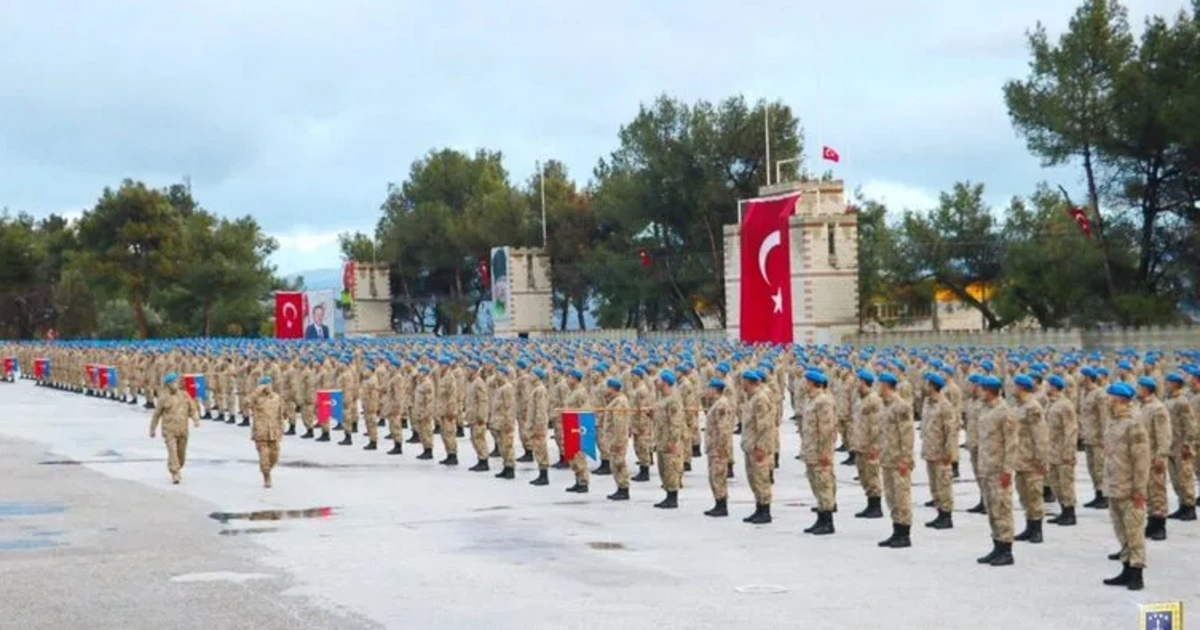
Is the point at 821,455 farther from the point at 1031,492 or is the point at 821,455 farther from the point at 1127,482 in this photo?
the point at 1127,482

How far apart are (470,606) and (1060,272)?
132ft

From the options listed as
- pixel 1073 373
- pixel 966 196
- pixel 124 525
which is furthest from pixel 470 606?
pixel 966 196

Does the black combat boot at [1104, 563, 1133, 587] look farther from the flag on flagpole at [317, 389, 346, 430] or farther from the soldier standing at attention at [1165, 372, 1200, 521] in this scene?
the flag on flagpole at [317, 389, 346, 430]

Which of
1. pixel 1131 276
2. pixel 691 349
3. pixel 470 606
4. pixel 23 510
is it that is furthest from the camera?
pixel 1131 276

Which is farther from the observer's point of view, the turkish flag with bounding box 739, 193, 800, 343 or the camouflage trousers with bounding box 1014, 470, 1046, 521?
the turkish flag with bounding box 739, 193, 800, 343

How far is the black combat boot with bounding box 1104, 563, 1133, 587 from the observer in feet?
40.0

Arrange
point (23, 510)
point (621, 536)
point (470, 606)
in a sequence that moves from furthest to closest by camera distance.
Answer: point (23, 510) → point (621, 536) → point (470, 606)

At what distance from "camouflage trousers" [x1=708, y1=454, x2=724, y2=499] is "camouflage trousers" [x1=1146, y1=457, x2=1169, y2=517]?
4.34 metres

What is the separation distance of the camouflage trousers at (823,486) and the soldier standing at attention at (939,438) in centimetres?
93

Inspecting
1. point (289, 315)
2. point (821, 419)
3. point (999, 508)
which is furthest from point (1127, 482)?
point (289, 315)

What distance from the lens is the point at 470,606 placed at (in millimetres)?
12023

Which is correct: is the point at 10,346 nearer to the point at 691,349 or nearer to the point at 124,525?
the point at 691,349

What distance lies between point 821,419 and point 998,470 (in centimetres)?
267

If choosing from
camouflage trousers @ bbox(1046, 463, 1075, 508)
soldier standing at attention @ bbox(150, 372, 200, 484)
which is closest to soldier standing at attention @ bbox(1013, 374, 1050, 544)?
camouflage trousers @ bbox(1046, 463, 1075, 508)
